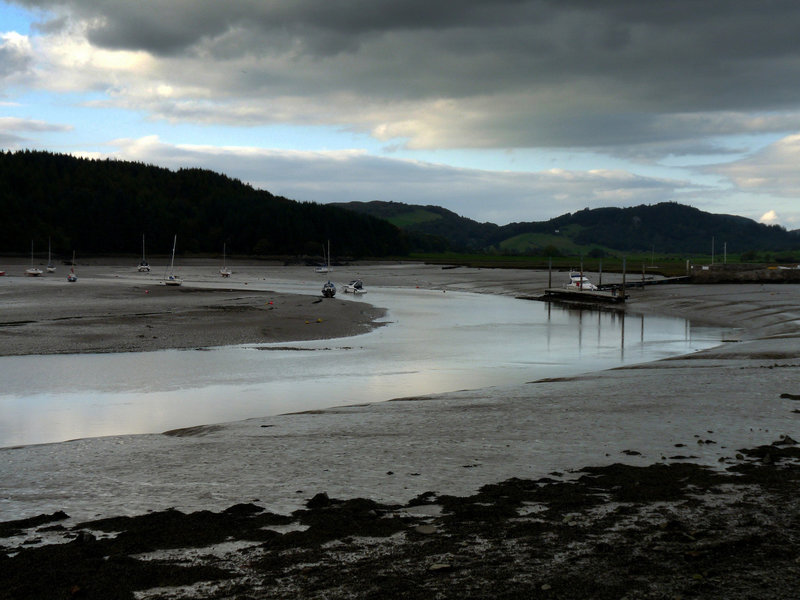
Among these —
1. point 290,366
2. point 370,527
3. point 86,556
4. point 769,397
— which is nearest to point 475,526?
point 370,527

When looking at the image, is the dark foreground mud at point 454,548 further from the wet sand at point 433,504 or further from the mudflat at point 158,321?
the mudflat at point 158,321

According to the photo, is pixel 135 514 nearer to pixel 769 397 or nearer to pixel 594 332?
pixel 769 397

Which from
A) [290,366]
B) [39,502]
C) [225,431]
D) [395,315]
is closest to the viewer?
[39,502]

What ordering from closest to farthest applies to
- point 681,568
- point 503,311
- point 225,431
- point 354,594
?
point 354,594
point 681,568
point 225,431
point 503,311

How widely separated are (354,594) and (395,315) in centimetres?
4274

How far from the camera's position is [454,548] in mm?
7594

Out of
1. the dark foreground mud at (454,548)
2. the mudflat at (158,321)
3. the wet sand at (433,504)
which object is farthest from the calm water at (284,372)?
the dark foreground mud at (454,548)

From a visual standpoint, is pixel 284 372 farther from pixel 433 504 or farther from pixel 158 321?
pixel 158 321

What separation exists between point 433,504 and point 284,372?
1487 cm

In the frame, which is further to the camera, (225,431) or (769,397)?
(769,397)

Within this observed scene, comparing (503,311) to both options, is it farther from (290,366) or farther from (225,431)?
(225,431)

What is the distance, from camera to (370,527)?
8406mm

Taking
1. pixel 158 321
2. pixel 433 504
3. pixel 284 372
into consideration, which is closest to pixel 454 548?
pixel 433 504

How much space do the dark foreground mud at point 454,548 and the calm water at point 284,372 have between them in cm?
733
